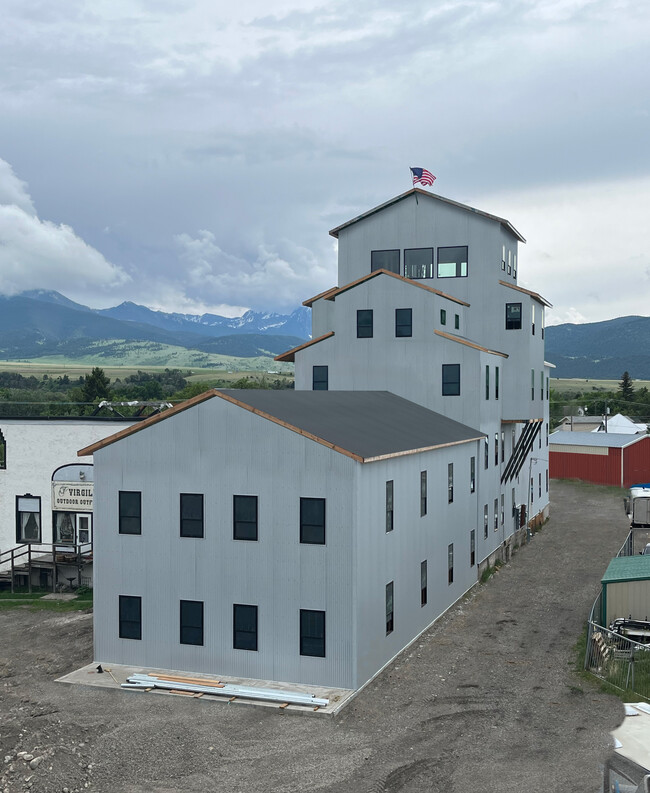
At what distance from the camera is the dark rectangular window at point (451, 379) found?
134ft

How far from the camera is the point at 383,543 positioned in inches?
1065

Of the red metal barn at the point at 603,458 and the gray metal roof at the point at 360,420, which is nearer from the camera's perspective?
the gray metal roof at the point at 360,420

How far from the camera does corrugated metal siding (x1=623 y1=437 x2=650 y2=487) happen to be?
7806 cm

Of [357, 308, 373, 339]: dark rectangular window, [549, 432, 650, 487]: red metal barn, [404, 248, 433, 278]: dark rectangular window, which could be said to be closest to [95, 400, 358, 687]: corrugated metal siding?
[357, 308, 373, 339]: dark rectangular window

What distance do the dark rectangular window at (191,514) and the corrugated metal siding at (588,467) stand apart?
59.4 metres

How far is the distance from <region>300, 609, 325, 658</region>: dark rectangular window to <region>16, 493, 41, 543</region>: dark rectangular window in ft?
70.4

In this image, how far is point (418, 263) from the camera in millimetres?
47125

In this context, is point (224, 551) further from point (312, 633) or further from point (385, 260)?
point (385, 260)

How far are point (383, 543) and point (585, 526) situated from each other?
3585 centimetres

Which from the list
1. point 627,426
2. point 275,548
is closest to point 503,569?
point 275,548

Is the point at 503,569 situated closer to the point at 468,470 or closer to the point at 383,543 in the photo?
the point at 468,470

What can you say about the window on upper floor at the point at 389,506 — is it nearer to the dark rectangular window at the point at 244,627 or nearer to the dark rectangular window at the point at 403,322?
the dark rectangular window at the point at 244,627

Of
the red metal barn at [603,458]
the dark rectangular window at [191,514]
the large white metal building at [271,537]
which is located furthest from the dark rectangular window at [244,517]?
the red metal barn at [603,458]

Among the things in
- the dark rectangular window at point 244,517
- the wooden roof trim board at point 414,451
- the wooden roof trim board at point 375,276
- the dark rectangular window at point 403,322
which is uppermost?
the wooden roof trim board at point 375,276
